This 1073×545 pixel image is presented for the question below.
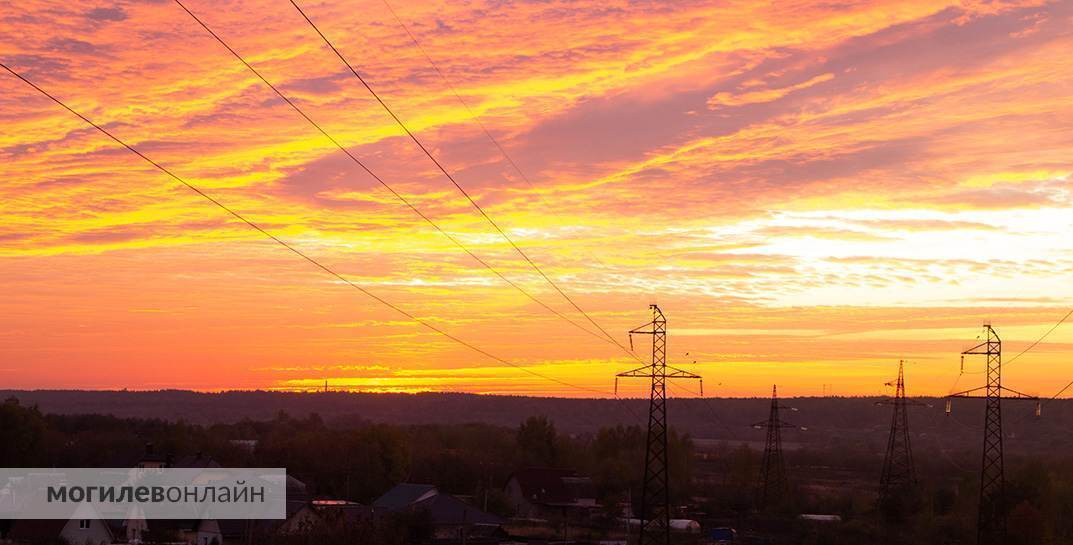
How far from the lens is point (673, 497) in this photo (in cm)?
12038

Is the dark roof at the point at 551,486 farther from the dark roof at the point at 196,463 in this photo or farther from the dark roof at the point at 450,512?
the dark roof at the point at 196,463

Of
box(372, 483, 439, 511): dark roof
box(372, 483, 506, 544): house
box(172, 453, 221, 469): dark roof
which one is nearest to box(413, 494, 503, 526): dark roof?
box(372, 483, 506, 544): house

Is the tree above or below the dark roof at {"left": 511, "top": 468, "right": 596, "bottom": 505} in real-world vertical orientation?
above

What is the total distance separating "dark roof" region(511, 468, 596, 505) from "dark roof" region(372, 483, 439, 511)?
19508mm

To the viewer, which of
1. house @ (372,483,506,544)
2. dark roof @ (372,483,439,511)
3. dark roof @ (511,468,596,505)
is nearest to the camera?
house @ (372,483,506,544)

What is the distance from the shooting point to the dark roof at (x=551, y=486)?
10669cm

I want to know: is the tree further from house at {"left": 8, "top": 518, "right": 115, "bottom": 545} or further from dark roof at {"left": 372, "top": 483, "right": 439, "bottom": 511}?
house at {"left": 8, "top": 518, "right": 115, "bottom": 545}

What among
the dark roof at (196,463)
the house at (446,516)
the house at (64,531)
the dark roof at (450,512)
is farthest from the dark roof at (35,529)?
the dark roof at (450,512)

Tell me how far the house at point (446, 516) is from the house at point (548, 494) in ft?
67.9

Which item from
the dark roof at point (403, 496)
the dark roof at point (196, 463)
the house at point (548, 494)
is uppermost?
the dark roof at point (196, 463)

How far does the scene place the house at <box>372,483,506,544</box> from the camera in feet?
244

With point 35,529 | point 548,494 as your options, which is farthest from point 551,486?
point 35,529

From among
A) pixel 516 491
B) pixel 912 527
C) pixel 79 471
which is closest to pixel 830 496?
pixel 912 527

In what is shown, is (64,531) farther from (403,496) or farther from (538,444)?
(538,444)
